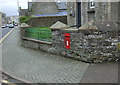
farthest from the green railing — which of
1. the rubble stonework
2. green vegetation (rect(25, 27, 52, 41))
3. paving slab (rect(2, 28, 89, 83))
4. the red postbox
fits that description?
the rubble stonework

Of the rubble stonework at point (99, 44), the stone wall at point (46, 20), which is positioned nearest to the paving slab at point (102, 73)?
the rubble stonework at point (99, 44)

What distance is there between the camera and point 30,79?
5.34 meters

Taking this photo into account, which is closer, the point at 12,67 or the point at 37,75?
the point at 37,75

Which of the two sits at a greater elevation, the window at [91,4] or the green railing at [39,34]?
the window at [91,4]

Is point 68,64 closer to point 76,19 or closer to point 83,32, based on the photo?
point 83,32

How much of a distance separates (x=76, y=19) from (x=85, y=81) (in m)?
13.2

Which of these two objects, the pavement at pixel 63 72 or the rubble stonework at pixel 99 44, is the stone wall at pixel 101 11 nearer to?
the rubble stonework at pixel 99 44

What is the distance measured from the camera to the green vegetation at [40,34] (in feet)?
31.6

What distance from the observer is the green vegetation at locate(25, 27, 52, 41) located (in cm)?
963

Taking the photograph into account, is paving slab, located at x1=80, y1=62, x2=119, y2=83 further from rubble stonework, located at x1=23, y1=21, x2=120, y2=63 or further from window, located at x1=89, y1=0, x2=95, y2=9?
window, located at x1=89, y1=0, x2=95, y2=9

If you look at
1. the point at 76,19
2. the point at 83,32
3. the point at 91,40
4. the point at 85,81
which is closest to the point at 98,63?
the point at 91,40

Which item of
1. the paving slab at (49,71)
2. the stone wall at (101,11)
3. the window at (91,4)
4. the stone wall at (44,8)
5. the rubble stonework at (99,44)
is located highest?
the stone wall at (44,8)

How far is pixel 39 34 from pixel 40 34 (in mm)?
159

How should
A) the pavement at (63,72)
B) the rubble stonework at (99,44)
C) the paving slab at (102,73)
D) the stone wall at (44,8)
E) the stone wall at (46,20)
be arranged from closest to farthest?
the paving slab at (102,73) < the pavement at (63,72) < the rubble stonework at (99,44) < the stone wall at (46,20) < the stone wall at (44,8)
